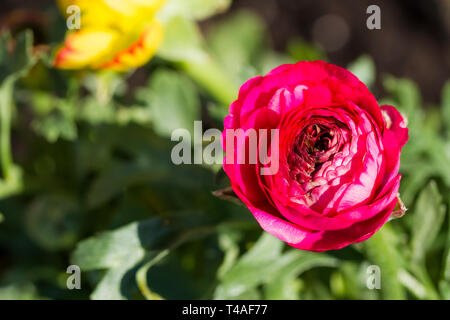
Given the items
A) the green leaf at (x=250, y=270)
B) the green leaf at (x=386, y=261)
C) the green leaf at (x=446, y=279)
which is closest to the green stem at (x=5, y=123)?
the green leaf at (x=250, y=270)

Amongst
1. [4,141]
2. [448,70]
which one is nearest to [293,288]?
[4,141]

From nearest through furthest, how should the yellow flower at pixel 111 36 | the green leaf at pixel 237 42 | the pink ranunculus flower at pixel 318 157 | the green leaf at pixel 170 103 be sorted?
the pink ranunculus flower at pixel 318 157 → the yellow flower at pixel 111 36 → the green leaf at pixel 170 103 → the green leaf at pixel 237 42

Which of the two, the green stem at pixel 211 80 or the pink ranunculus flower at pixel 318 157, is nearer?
the pink ranunculus flower at pixel 318 157

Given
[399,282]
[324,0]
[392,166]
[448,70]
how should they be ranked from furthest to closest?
1. [324,0]
2. [448,70]
3. [399,282]
4. [392,166]

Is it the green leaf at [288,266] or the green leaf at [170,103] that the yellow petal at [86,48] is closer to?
the green leaf at [170,103]

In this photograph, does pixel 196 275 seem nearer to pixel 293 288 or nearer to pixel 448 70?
pixel 293 288

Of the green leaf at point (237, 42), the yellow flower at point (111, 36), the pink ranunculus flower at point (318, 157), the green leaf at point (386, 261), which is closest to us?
the pink ranunculus flower at point (318, 157)
